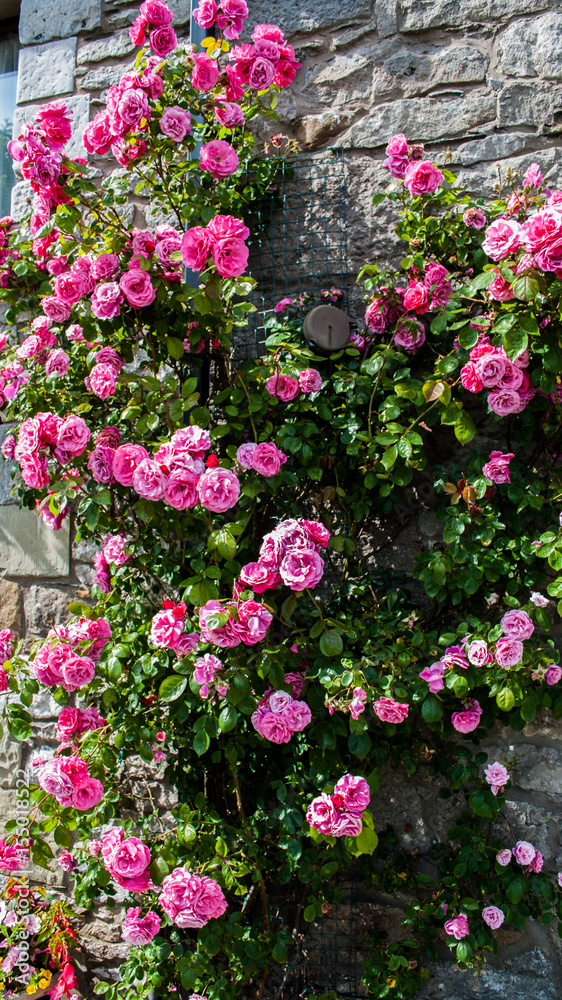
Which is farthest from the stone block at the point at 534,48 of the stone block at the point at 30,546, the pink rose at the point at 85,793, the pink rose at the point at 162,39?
the pink rose at the point at 85,793

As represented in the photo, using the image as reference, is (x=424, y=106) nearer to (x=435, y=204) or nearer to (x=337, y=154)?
(x=337, y=154)

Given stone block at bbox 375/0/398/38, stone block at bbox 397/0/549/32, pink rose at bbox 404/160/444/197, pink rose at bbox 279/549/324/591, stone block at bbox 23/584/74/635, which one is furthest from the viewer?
stone block at bbox 23/584/74/635

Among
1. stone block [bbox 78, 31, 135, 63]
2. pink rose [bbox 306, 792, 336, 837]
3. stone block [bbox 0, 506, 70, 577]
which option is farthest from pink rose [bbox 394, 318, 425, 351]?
stone block [bbox 78, 31, 135, 63]

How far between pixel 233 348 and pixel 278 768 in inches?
51.8

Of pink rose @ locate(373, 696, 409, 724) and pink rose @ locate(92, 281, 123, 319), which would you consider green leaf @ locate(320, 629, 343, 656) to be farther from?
pink rose @ locate(92, 281, 123, 319)

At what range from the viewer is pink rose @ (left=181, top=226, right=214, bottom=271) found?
1.63 metres

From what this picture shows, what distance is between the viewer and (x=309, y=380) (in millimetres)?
1877

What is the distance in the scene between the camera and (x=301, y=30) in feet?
7.38

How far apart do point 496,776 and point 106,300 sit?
1.62 metres

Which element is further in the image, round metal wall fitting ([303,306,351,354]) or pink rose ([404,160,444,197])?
round metal wall fitting ([303,306,351,354])

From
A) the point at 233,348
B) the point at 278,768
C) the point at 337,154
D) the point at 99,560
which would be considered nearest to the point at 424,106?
the point at 337,154

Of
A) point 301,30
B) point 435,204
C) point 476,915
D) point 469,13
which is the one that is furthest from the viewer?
point 301,30

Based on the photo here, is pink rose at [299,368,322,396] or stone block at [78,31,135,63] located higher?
stone block at [78,31,135,63]

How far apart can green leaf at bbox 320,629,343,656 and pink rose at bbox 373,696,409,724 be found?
0.17m
